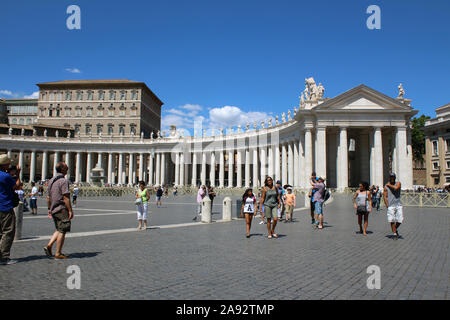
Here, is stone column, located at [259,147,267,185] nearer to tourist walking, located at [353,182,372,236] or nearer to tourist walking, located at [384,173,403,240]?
tourist walking, located at [353,182,372,236]

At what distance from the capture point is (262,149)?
64.7 metres

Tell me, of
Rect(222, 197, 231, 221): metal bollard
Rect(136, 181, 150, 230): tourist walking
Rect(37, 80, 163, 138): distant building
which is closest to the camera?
Rect(136, 181, 150, 230): tourist walking

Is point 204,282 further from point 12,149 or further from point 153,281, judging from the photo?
point 12,149

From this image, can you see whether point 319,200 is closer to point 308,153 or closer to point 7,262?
point 7,262

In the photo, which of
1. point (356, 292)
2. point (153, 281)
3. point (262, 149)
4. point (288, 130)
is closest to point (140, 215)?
point (153, 281)

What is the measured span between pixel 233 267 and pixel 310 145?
1679 inches

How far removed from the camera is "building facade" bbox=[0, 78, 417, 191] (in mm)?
46250

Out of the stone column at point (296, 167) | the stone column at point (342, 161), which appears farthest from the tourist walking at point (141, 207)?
the stone column at point (296, 167)

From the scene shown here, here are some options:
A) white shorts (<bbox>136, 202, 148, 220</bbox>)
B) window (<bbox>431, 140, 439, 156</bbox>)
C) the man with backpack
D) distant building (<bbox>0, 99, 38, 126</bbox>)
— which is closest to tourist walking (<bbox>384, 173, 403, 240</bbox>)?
the man with backpack

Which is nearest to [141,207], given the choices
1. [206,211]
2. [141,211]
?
[141,211]

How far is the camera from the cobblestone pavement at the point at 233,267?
5.52m

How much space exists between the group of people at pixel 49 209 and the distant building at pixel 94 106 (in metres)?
83.0

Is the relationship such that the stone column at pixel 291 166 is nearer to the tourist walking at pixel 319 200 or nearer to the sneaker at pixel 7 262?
the tourist walking at pixel 319 200

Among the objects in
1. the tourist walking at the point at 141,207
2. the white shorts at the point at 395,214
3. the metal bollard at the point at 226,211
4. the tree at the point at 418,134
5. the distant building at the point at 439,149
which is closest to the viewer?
the white shorts at the point at 395,214
